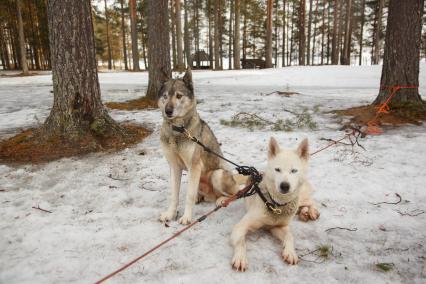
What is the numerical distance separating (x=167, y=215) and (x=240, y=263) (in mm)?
1252

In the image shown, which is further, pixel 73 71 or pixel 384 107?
pixel 384 107

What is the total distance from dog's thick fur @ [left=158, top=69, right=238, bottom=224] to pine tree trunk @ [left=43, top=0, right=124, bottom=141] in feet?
10.7

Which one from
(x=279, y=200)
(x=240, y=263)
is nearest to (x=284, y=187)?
(x=279, y=200)

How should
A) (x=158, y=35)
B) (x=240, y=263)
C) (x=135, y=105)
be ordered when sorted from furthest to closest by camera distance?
(x=135, y=105) < (x=158, y=35) < (x=240, y=263)

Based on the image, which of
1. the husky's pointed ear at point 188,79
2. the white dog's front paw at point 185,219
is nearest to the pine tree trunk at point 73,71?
the husky's pointed ear at point 188,79

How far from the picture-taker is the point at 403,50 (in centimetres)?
753

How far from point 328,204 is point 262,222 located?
1.36 metres

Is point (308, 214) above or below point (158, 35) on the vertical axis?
below

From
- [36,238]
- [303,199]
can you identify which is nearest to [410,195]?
[303,199]

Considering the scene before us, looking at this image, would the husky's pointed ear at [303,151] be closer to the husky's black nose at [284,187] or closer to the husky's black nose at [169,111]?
the husky's black nose at [284,187]

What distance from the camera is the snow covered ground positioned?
272 centimetres

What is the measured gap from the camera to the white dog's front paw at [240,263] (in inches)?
106

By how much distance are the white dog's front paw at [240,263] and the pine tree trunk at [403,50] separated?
23.5 feet

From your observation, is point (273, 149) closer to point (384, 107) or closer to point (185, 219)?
point (185, 219)
